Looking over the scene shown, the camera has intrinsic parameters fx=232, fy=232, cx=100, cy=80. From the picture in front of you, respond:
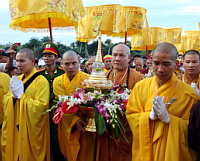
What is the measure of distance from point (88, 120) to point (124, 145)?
0.73 metres

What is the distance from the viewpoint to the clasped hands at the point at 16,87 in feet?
12.5

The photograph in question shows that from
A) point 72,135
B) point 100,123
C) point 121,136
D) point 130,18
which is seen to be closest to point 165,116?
point 100,123

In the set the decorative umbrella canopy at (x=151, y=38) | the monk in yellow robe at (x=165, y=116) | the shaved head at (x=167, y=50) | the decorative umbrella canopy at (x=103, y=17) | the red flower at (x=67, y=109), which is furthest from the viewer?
the decorative umbrella canopy at (x=151, y=38)

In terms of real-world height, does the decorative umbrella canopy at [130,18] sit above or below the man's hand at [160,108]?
above

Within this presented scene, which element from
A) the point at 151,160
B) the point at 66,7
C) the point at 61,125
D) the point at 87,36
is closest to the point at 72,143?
the point at 61,125

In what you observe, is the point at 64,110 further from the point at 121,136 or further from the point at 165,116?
the point at 165,116

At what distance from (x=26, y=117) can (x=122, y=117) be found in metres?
1.63

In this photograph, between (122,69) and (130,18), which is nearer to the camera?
(122,69)

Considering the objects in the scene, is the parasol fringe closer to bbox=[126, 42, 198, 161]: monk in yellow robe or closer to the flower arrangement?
the flower arrangement

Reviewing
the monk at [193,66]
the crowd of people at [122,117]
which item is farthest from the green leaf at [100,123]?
the monk at [193,66]

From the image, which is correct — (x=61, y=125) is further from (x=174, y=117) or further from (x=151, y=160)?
(x=174, y=117)

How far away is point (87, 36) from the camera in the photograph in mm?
6934

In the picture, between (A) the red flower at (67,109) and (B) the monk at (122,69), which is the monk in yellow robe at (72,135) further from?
(B) the monk at (122,69)

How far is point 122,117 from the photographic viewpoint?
3625mm
